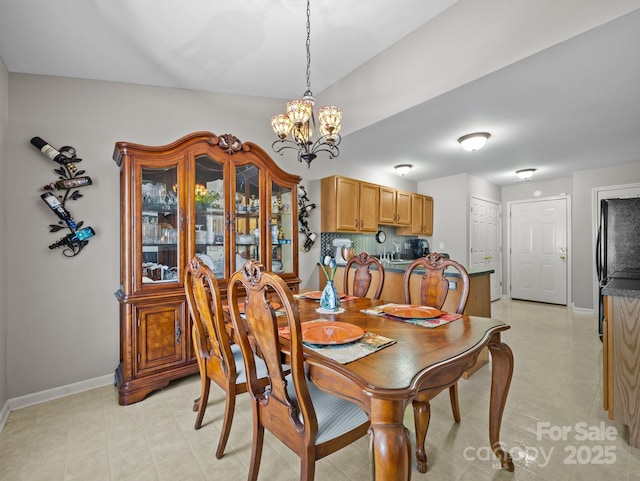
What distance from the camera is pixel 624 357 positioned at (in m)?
1.81

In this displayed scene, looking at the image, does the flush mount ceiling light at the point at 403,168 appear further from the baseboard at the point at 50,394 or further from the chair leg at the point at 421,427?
the baseboard at the point at 50,394

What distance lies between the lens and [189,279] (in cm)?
175

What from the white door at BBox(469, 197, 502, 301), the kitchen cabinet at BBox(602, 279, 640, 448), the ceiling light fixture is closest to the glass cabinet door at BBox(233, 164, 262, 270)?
the kitchen cabinet at BBox(602, 279, 640, 448)

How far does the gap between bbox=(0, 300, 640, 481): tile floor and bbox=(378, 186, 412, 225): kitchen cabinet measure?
2632 millimetres

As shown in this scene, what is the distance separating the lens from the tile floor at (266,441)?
155 centimetres

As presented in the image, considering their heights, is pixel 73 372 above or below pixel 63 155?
below

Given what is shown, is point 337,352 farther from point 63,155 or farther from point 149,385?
point 63,155

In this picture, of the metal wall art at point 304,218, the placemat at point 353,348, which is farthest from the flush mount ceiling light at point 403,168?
the placemat at point 353,348

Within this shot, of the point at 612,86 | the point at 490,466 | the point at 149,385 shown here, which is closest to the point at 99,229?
the point at 149,385

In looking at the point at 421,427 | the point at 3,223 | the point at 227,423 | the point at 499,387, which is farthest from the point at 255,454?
the point at 3,223

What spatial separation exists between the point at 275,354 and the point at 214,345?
73cm

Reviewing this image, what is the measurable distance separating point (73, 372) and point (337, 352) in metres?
Result: 2.45

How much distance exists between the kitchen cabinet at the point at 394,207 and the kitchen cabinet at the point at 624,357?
2958mm

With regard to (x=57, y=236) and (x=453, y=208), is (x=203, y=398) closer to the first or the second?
(x=57, y=236)
